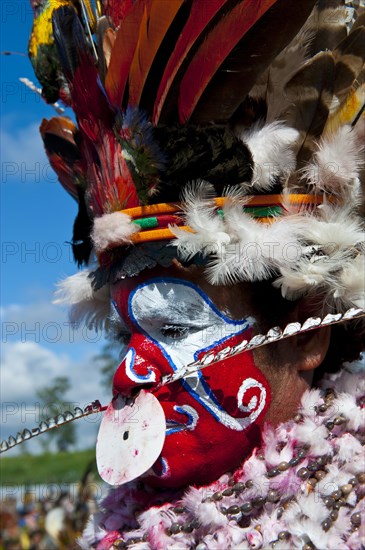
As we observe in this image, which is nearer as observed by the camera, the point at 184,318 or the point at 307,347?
the point at 184,318

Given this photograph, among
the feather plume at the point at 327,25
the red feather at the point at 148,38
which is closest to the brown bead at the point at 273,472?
the red feather at the point at 148,38

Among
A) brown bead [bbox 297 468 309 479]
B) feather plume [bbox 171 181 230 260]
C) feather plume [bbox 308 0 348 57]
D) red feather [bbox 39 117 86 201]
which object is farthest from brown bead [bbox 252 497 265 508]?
feather plume [bbox 308 0 348 57]

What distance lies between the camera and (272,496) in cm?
210

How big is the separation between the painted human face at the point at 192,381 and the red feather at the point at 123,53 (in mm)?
657

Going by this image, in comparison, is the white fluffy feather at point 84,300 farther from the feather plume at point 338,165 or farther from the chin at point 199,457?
the feather plume at point 338,165

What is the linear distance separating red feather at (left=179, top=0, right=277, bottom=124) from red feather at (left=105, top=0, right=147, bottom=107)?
0.22 meters

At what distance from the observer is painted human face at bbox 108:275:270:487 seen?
217cm

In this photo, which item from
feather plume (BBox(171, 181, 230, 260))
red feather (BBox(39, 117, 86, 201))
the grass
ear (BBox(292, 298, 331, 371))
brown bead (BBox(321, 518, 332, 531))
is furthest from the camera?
the grass

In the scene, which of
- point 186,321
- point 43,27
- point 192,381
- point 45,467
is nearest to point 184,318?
point 186,321

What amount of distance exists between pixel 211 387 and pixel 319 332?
465mm

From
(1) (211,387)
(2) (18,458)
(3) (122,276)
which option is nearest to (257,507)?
(1) (211,387)

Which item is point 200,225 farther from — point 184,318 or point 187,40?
point 187,40

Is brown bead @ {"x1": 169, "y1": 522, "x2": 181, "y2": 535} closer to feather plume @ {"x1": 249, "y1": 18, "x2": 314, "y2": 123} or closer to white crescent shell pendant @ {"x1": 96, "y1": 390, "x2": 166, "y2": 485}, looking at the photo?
white crescent shell pendant @ {"x1": 96, "y1": 390, "x2": 166, "y2": 485}

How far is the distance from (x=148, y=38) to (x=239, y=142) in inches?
17.5
